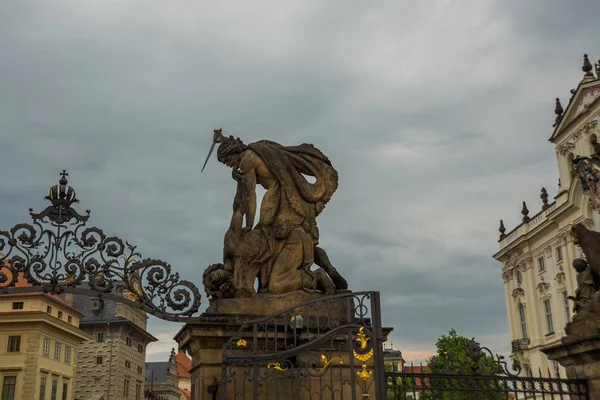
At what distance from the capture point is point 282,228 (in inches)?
368

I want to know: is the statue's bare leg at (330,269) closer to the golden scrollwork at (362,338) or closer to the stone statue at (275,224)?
the stone statue at (275,224)

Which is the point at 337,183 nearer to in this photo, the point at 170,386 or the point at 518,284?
the point at 518,284

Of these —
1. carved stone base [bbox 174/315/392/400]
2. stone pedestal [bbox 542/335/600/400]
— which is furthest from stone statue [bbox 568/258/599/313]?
carved stone base [bbox 174/315/392/400]

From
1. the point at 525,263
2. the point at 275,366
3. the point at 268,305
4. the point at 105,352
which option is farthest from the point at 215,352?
the point at 105,352

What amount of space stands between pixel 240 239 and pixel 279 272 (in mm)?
728

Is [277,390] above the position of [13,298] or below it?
below

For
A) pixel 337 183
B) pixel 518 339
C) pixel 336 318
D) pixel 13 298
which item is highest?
pixel 13 298

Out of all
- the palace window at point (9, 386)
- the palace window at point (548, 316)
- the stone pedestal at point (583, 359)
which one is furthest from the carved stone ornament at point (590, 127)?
the palace window at point (9, 386)

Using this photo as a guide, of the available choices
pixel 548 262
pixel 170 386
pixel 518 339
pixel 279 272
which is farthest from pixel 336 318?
pixel 170 386

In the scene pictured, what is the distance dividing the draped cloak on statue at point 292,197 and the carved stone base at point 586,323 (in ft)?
12.3

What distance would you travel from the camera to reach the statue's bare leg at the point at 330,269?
9656mm

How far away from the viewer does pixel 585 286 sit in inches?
375

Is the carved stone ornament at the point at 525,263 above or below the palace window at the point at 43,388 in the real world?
above

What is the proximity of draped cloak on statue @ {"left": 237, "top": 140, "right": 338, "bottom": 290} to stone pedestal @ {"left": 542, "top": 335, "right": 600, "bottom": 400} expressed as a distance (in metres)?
3.75
